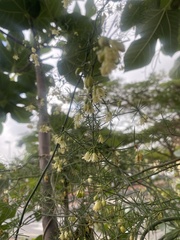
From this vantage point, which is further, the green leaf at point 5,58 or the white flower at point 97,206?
the green leaf at point 5,58

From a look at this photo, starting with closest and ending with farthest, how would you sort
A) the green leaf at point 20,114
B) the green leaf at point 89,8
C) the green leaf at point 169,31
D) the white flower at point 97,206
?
the white flower at point 97,206
the green leaf at point 169,31
the green leaf at point 89,8
the green leaf at point 20,114

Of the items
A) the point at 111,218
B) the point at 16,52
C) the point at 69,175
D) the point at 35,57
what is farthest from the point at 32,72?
the point at 111,218

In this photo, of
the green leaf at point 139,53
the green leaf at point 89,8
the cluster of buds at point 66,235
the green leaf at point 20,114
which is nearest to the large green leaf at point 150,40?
the green leaf at point 139,53

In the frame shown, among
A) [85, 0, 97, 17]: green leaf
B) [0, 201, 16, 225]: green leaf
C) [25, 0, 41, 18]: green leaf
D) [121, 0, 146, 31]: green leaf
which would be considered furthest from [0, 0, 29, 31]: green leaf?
[0, 201, 16, 225]: green leaf

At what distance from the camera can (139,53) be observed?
0.43 meters

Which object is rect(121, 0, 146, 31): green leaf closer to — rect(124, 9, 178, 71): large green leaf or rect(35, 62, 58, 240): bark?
rect(124, 9, 178, 71): large green leaf

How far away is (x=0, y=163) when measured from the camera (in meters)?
0.54

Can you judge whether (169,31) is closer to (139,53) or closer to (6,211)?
(139,53)

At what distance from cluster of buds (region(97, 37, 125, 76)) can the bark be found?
300 millimetres

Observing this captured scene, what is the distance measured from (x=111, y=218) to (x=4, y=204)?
20 cm

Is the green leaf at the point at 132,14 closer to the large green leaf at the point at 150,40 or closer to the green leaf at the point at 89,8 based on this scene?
the large green leaf at the point at 150,40

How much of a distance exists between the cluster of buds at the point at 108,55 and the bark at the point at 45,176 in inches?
11.8

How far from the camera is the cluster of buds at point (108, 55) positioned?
0.50 ft

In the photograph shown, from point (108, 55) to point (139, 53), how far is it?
0.29m
